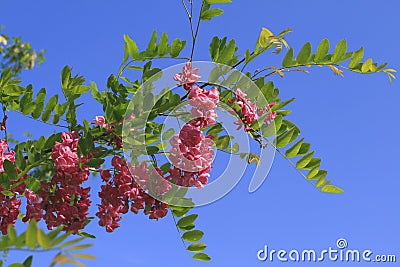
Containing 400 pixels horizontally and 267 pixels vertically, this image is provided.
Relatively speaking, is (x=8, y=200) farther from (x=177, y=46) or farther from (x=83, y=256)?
(x=83, y=256)

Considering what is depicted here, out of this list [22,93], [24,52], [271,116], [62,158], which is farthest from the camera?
[24,52]

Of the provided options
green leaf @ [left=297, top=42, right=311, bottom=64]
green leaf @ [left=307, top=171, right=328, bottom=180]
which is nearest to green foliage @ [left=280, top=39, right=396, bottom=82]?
green leaf @ [left=297, top=42, right=311, bottom=64]

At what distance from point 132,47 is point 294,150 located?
2.07ft

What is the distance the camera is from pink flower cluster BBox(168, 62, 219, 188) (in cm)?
186

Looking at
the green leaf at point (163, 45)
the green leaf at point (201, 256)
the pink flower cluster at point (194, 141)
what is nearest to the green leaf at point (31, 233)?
the pink flower cluster at point (194, 141)

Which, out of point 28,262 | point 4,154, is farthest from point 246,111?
point 28,262

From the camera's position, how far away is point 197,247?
7.09 feet

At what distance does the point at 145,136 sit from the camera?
2010 mm

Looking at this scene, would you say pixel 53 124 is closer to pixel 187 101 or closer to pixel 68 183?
pixel 68 183

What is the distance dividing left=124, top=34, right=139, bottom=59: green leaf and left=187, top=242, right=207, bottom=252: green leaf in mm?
672

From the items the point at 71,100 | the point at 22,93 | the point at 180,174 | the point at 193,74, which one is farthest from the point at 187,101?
the point at 22,93

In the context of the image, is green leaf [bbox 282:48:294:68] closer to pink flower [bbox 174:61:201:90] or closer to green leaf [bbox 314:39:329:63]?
green leaf [bbox 314:39:329:63]

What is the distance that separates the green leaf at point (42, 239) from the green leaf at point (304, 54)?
4.25ft

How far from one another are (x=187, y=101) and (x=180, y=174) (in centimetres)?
23
